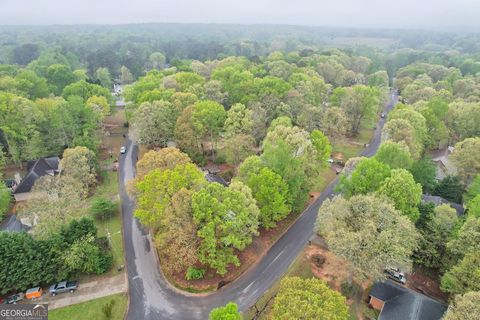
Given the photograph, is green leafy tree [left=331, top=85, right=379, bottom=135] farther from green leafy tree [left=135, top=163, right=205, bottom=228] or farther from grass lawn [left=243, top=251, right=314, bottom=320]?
green leafy tree [left=135, top=163, right=205, bottom=228]

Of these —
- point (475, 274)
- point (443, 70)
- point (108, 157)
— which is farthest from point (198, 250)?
point (443, 70)

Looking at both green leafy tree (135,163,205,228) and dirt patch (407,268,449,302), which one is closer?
dirt patch (407,268,449,302)

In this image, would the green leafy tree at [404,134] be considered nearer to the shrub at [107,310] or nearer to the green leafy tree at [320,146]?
the green leafy tree at [320,146]

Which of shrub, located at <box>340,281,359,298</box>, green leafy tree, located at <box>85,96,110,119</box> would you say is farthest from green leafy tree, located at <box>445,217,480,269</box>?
green leafy tree, located at <box>85,96,110,119</box>

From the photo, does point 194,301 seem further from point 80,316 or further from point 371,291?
point 371,291

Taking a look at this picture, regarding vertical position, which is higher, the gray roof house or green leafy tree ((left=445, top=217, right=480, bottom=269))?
green leafy tree ((left=445, top=217, right=480, bottom=269))

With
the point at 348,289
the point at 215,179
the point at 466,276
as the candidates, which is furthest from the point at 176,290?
the point at 466,276

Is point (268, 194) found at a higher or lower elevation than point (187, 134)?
lower

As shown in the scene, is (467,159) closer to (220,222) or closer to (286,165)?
(286,165)
